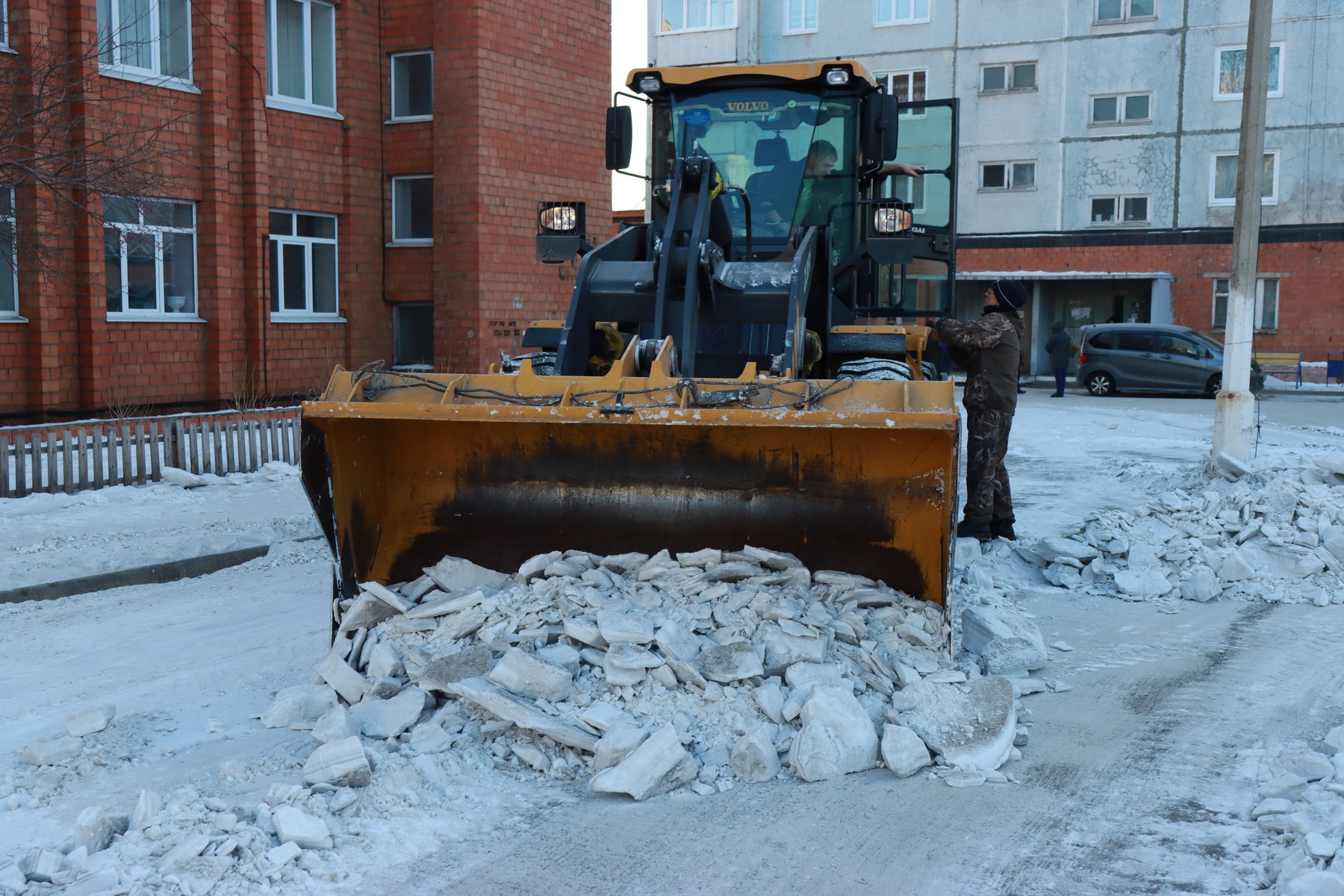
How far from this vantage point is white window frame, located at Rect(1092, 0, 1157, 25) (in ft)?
98.6

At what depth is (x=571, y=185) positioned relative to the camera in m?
18.9

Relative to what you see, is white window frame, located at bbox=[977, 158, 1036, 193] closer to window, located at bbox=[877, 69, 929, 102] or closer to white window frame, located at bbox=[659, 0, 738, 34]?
window, located at bbox=[877, 69, 929, 102]

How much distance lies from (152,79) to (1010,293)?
11.2 m

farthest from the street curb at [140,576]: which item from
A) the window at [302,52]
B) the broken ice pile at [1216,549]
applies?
the window at [302,52]

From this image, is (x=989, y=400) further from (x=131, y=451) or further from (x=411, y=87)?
(x=411, y=87)

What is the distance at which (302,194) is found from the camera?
1669 cm

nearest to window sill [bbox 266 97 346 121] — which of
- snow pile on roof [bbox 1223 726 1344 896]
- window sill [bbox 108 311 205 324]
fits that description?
window sill [bbox 108 311 205 324]

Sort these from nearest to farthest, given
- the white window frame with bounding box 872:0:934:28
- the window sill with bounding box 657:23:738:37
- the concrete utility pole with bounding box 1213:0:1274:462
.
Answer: the concrete utility pole with bounding box 1213:0:1274:462
the white window frame with bounding box 872:0:934:28
the window sill with bounding box 657:23:738:37

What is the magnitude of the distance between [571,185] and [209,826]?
16.1 m

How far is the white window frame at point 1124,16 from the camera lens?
30062 millimetres

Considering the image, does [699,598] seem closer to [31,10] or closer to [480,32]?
[31,10]

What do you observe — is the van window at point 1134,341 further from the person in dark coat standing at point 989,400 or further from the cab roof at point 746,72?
the cab roof at point 746,72

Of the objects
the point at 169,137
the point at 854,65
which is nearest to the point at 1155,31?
the point at 169,137

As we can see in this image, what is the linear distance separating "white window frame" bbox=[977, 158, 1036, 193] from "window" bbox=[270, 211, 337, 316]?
2001cm
